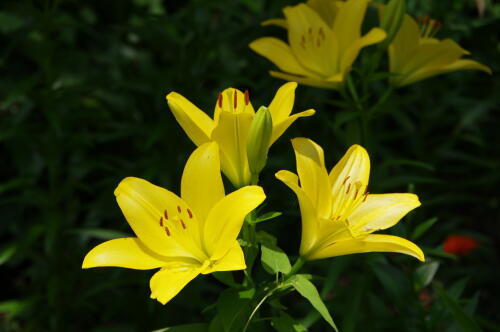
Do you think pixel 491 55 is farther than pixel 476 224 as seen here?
No

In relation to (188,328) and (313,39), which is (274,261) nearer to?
(188,328)

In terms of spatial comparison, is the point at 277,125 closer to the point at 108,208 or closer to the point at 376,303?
the point at 376,303

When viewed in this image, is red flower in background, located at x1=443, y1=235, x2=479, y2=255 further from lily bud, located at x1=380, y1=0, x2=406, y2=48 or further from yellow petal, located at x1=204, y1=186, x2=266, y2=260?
yellow petal, located at x1=204, y1=186, x2=266, y2=260

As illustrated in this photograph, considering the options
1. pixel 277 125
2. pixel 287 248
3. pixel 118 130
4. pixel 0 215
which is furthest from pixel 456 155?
pixel 0 215

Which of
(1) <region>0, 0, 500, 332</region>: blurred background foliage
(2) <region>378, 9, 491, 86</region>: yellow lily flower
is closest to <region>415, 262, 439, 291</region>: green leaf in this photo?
(1) <region>0, 0, 500, 332</region>: blurred background foliage

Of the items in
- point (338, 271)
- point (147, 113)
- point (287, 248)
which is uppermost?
point (338, 271)

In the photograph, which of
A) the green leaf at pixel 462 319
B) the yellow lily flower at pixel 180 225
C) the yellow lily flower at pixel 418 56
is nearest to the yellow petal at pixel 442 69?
the yellow lily flower at pixel 418 56

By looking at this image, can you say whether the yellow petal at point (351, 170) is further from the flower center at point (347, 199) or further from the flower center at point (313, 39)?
the flower center at point (313, 39)
